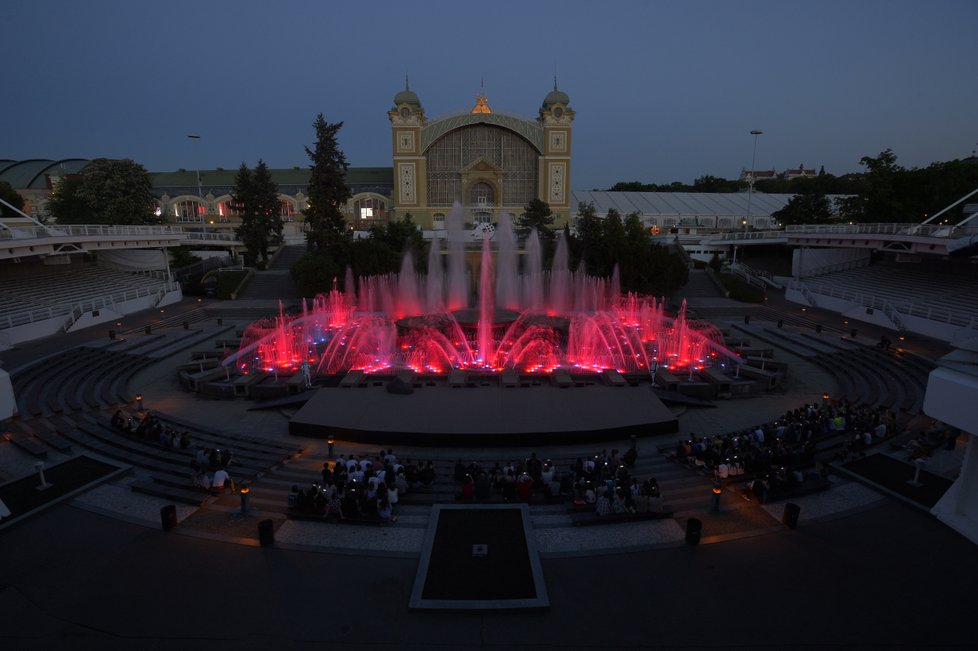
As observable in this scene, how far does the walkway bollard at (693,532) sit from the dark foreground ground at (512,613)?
0.15 m

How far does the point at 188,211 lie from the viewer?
202 ft

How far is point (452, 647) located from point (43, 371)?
66.1 ft

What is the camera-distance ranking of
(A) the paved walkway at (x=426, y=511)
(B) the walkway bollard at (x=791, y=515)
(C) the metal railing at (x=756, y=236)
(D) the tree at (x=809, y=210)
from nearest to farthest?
1. (A) the paved walkway at (x=426, y=511)
2. (B) the walkway bollard at (x=791, y=515)
3. (C) the metal railing at (x=756, y=236)
4. (D) the tree at (x=809, y=210)

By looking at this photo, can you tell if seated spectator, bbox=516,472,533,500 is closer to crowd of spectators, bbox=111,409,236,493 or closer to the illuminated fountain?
crowd of spectators, bbox=111,409,236,493

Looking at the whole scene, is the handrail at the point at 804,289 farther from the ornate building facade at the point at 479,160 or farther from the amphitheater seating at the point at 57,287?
the amphitheater seating at the point at 57,287

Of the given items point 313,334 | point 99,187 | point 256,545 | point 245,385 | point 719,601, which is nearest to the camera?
point 719,601

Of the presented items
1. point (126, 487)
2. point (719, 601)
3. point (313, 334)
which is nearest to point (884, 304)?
point (719, 601)

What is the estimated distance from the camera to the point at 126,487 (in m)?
11.0

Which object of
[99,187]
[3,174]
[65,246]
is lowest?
[65,246]

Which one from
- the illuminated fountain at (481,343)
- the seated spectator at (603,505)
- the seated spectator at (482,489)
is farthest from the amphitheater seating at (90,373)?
the seated spectator at (603,505)

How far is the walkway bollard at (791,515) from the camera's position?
9.34 meters

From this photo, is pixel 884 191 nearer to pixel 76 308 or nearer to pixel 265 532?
pixel 265 532

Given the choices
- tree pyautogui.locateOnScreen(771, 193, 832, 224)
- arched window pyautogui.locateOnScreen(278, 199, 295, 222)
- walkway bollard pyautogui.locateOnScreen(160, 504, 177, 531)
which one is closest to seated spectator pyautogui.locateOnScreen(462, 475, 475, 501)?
walkway bollard pyautogui.locateOnScreen(160, 504, 177, 531)

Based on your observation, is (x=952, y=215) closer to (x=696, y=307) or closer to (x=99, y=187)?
(x=696, y=307)
